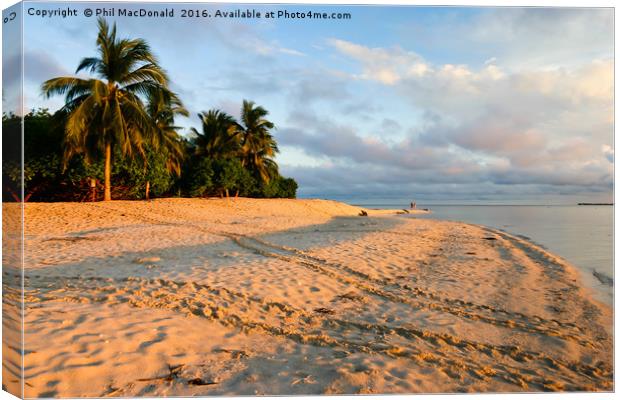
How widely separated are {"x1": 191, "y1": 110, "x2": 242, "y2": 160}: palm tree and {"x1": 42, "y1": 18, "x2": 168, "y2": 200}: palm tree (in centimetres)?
1362

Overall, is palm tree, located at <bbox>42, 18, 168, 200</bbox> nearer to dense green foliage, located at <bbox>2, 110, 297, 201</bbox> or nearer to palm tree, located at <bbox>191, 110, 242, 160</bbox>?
dense green foliage, located at <bbox>2, 110, 297, 201</bbox>

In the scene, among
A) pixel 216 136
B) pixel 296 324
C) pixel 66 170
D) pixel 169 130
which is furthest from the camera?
pixel 216 136

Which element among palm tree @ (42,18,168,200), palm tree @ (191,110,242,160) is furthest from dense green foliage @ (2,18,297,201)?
palm tree @ (191,110,242,160)

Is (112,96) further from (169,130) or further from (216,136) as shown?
(216,136)

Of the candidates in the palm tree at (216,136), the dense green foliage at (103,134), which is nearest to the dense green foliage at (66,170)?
the dense green foliage at (103,134)

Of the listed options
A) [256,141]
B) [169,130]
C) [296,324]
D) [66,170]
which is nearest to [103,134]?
[66,170]

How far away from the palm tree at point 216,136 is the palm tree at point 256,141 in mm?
1712

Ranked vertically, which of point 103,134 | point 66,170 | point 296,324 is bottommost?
point 296,324

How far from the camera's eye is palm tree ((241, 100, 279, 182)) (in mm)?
31172

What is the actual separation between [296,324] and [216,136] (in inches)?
1050

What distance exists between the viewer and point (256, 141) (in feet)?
105

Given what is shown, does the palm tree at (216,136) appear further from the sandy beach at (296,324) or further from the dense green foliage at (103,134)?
the sandy beach at (296,324)

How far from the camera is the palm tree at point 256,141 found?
31172mm

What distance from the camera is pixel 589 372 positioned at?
3525 millimetres
